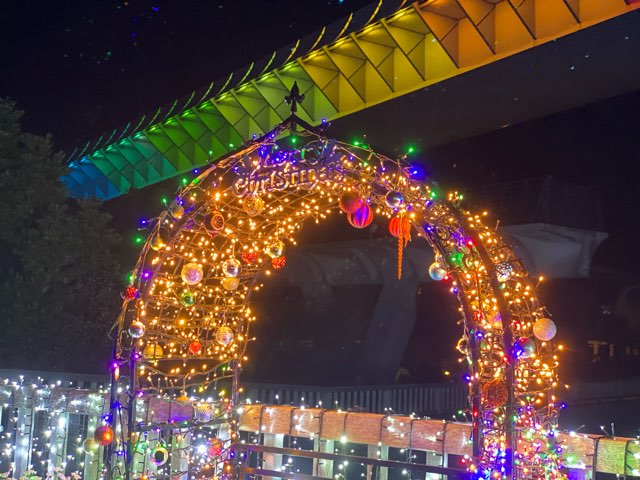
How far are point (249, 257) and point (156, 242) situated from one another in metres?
1.46

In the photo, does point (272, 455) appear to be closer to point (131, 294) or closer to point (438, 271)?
point (131, 294)

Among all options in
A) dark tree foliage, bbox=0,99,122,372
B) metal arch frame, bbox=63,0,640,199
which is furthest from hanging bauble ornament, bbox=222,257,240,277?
dark tree foliage, bbox=0,99,122,372

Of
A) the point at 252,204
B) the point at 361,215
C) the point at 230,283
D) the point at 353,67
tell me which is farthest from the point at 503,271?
the point at 353,67

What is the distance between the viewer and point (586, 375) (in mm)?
17594

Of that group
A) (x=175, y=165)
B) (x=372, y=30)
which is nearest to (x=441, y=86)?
(x=372, y=30)

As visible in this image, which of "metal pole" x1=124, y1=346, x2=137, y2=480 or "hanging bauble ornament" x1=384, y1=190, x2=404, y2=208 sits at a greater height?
"hanging bauble ornament" x1=384, y1=190, x2=404, y2=208

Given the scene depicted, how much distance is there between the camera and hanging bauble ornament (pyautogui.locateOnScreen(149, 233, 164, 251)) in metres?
5.28

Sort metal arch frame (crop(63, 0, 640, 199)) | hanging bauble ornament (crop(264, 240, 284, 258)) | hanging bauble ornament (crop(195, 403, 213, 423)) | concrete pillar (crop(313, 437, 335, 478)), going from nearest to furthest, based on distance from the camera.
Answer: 1. concrete pillar (crop(313, 437, 335, 478))
2. hanging bauble ornament (crop(195, 403, 213, 423))
3. hanging bauble ornament (crop(264, 240, 284, 258))
4. metal arch frame (crop(63, 0, 640, 199))

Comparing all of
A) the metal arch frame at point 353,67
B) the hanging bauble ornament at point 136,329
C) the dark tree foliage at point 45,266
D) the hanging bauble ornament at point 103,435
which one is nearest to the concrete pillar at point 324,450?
the hanging bauble ornament at point 103,435

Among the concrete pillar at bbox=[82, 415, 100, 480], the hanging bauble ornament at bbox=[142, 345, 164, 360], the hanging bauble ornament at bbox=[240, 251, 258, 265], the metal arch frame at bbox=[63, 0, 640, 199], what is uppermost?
the metal arch frame at bbox=[63, 0, 640, 199]

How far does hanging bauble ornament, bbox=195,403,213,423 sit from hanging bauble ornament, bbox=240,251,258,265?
1.36 meters

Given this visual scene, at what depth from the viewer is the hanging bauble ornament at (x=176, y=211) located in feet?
17.1

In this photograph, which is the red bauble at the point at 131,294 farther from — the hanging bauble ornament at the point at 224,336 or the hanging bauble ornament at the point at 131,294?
the hanging bauble ornament at the point at 224,336

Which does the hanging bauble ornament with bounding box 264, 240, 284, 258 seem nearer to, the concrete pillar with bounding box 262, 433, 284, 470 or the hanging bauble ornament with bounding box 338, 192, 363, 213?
the concrete pillar with bounding box 262, 433, 284, 470
